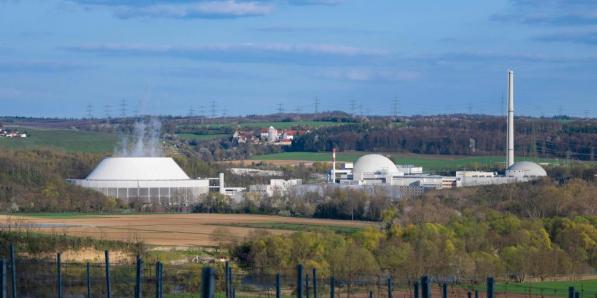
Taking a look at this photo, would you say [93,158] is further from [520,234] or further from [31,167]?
[520,234]

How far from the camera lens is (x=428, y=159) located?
127 metres

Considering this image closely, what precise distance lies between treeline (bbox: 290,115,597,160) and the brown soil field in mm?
63938

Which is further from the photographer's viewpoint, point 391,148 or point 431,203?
point 391,148

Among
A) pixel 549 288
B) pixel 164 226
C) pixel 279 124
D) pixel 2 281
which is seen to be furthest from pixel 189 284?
pixel 279 124

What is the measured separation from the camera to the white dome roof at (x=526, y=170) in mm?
93700

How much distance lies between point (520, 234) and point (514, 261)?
14.1 feet

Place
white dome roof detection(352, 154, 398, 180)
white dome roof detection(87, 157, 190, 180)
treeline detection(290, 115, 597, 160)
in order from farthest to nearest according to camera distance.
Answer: treeline detection(290, 115, 597, 160), white dome roof detection(352, 154, 398, 180), white dome roof detection(87, 157, 190, 180)

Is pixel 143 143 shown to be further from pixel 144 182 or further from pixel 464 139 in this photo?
pixel 464 139

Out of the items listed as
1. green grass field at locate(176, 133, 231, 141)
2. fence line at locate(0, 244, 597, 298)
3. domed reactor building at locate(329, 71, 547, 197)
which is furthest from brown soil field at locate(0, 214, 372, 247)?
green grass field at locate(176, 133, 231, 141)

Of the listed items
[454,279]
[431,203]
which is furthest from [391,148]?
[454,279]

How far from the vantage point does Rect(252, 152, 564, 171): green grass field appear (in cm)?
11725

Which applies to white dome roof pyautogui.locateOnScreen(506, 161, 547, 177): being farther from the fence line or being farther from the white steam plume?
the fence line

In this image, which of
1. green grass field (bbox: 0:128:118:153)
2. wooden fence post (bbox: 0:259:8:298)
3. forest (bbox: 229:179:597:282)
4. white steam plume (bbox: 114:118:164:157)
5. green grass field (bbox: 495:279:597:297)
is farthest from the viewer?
green grass field (bbox: 0:128:118:153)

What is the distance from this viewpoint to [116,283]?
109 ft
